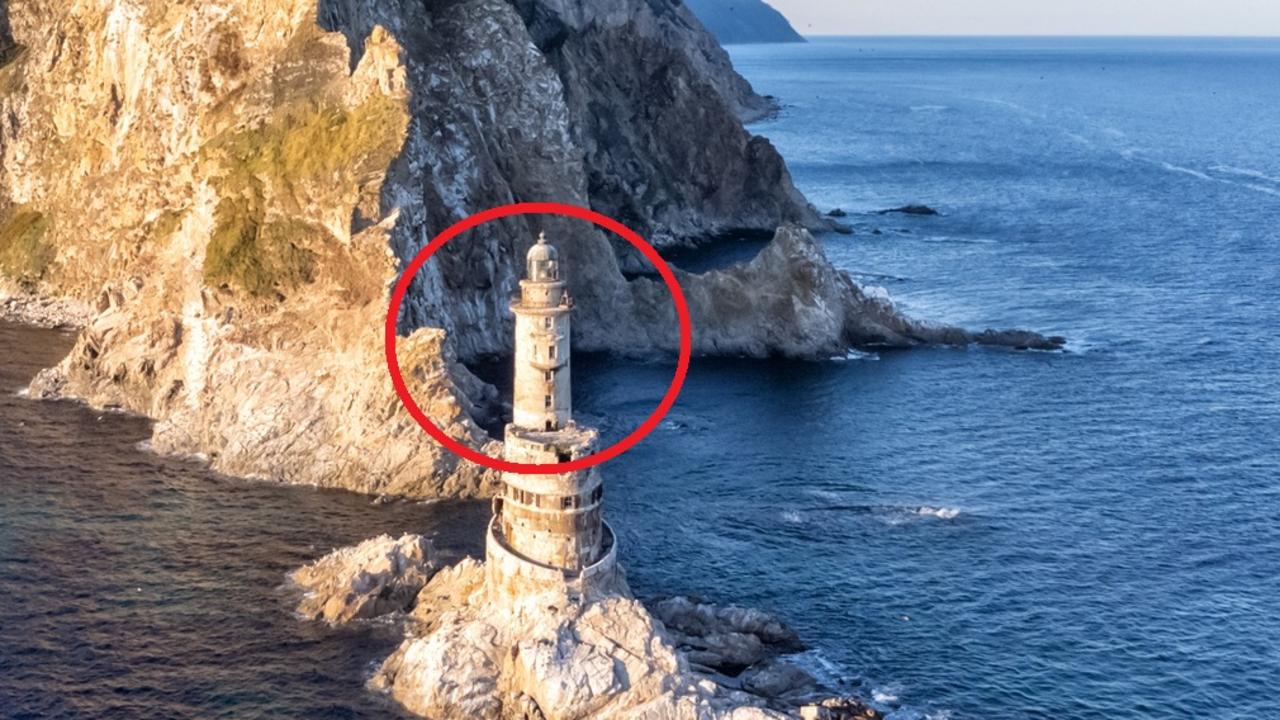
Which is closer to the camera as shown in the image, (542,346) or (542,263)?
(542,263)

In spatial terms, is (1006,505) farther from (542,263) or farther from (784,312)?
(784,312)

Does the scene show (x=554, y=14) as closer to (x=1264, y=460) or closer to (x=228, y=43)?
(x=228, y=43)

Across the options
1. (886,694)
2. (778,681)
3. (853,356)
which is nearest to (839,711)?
(886,694)

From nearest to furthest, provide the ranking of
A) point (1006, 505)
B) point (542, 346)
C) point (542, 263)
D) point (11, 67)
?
1. point (542, 263)
2. point (542, 346)
3. point (1006, 505)
4. point (11, 67)

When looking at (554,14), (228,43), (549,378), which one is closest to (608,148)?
(554,14)

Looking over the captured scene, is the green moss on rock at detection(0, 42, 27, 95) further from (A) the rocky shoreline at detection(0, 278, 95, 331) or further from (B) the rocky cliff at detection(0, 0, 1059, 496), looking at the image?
(A) the rocky shoreline at detection(0, 278, 95, 331)

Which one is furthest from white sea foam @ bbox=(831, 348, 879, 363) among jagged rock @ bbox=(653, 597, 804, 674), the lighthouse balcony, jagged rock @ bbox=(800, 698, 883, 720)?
jagged rock @ bbox=(800, 698, 883, 720)

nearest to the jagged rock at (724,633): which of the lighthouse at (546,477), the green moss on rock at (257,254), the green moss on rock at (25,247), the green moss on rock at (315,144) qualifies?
the lighthouse at (546,477)
